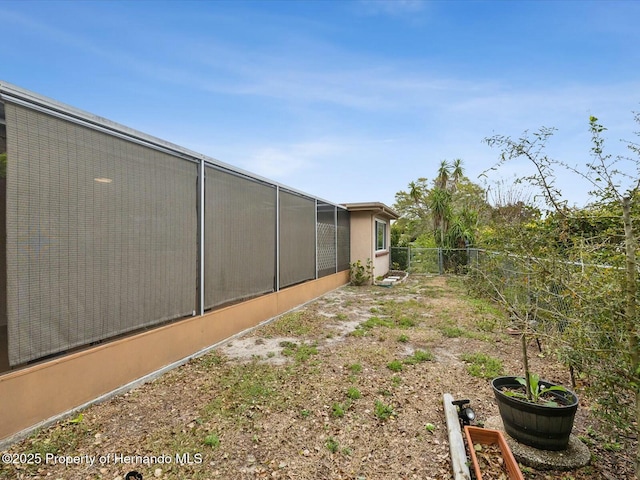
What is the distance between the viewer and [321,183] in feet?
60.3

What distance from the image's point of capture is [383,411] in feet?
8.85

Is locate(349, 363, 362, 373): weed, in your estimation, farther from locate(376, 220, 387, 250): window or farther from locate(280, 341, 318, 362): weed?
locate(376, 220, 387, 250): window

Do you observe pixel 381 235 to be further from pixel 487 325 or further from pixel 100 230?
pixel 100 230

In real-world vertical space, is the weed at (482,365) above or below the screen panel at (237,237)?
below

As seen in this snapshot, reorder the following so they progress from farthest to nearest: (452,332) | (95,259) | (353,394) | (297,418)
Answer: (452,332), (353,394), (95,259), (297,418)

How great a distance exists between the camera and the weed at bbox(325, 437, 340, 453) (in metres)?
2.22

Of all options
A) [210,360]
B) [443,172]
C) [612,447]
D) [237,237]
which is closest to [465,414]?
[612,447]

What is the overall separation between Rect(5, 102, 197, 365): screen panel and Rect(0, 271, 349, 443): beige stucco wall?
5.2 inches

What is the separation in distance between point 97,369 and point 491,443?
3.32m

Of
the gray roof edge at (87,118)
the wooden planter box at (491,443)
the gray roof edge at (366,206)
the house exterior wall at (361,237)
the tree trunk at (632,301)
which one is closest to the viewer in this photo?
the tree trunk at (632,301)

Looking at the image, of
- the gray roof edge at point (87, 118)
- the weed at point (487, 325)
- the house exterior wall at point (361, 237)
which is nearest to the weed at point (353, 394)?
the weed at point (487, 325)

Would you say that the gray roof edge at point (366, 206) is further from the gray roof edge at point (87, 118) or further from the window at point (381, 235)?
the gray roof edge at point (87, 118)

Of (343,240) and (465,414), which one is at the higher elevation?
(343,240)

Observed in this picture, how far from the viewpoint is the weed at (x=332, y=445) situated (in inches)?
87.4
